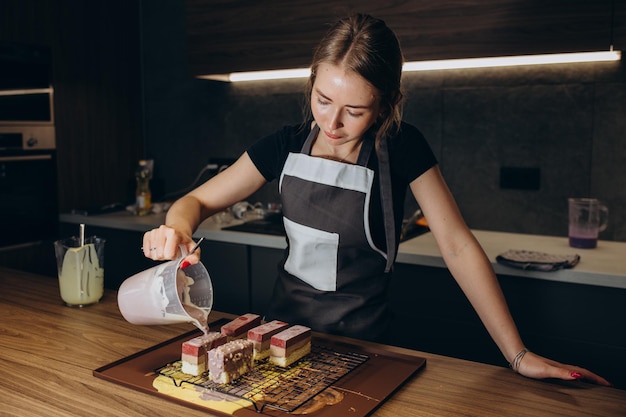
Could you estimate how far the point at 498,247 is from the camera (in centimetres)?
213

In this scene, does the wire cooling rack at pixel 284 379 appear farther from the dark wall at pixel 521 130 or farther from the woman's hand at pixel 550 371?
the dark wall at pixel 521 130

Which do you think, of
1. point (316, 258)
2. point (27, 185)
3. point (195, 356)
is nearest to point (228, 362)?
point (195, 356)

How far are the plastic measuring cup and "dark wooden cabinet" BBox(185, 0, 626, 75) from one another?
1.38m

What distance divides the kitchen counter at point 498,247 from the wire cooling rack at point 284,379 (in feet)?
2.96

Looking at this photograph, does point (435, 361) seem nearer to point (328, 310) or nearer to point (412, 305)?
point (328, 310)

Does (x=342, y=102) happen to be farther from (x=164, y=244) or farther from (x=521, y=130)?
(x=521, y=130)

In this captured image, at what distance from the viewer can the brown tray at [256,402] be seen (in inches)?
36.9

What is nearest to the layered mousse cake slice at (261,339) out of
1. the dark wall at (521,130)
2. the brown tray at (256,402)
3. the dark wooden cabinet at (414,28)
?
the brown tray at (256,402)

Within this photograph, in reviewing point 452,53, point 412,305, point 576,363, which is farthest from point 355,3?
point 576,363

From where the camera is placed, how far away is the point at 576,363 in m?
1.86

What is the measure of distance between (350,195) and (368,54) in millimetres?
354

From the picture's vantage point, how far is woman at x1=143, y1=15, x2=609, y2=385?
1266mm

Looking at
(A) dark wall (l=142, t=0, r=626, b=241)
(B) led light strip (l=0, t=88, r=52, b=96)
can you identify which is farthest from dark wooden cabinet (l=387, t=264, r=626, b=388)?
(B) led light strip (l=0, t=88, r=52, b=96)

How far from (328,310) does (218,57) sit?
1.58m
